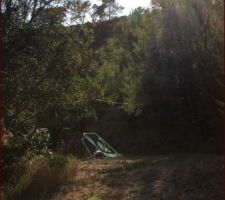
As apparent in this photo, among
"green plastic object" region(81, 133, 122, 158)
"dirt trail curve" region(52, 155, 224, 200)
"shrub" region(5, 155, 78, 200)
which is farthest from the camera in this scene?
"green plastic object" region(81, 133, 122, 158)

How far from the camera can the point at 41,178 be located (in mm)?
10633

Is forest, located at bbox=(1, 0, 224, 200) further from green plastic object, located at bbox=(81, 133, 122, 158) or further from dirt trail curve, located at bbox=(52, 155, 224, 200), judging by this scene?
green plastic object, located at bbox=(81, 133, 122, 158)

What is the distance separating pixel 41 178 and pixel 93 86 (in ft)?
7.48

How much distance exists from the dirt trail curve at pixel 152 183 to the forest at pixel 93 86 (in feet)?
0.66

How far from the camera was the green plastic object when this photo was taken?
1797 cm

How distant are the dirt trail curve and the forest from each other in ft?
0.66

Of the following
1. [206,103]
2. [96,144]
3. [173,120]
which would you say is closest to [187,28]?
[206,103]

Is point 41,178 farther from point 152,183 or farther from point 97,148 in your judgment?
point 97,148

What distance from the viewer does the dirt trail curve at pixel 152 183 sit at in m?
8.10

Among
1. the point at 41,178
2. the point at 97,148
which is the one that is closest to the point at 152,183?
the point at 41,178

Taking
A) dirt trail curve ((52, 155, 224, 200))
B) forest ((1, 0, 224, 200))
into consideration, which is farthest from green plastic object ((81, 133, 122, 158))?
dirt trail curve ((52, 155, 224, 200))

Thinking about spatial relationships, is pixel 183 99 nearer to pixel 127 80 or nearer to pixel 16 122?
pixel 127 80

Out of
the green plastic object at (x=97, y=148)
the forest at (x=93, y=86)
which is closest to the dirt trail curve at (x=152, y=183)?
the forest at (x=93, y=86)

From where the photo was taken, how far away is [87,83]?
1034cm
